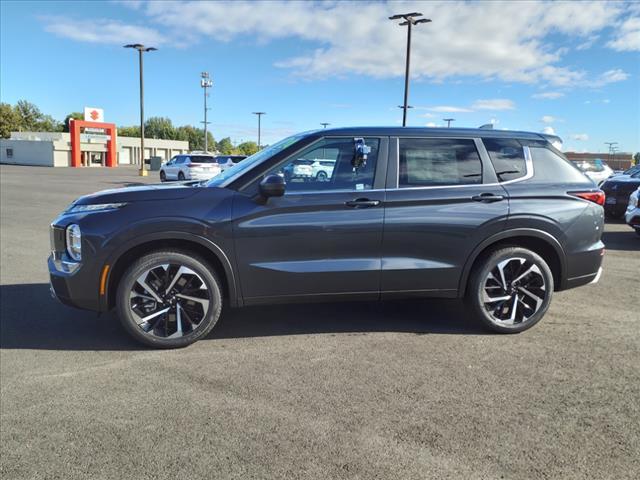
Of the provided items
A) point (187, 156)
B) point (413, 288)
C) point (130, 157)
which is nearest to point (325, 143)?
point (413, 288)

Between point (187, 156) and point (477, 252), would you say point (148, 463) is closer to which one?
point (477, 252)

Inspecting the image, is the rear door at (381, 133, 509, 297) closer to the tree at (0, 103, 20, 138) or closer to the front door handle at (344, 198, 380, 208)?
the front door handle at (344, 198, 380, 208)

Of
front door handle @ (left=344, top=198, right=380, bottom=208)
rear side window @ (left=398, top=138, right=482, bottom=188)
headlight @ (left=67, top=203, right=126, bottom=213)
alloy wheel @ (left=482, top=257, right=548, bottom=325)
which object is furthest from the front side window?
alloy wheel @ (left=482, top=257, right=548, bottom=325)

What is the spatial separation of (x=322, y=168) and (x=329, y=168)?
61 millimetres

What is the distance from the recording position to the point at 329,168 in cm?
438

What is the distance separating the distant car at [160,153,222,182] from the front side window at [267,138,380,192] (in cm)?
2409

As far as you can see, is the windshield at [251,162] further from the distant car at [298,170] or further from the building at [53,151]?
the building at [53,151]

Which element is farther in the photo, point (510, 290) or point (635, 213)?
point (635, 213)

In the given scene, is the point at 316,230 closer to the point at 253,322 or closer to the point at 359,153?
the point at 359,153

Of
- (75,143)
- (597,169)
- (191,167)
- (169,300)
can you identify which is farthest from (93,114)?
(169,300)

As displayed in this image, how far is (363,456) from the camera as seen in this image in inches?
107

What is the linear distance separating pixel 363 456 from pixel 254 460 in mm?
588

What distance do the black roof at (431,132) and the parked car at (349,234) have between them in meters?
0.02

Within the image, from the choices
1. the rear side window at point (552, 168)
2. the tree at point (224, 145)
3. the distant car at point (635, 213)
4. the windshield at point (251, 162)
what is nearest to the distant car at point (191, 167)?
A: the distant car at point (635, 213)
